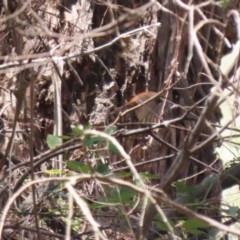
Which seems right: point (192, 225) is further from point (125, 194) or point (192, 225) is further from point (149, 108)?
point (149, 108)

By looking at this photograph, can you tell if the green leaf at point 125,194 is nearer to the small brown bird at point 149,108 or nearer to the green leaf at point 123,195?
the green leaf at point 123,195

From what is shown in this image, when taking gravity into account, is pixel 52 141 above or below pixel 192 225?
above

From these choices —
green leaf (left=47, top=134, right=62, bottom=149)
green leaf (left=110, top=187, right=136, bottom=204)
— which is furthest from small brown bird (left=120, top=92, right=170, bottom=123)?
green leaf (left=110, top=187, right=136, bottom=204)

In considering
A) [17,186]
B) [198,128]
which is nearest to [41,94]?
[17,186]

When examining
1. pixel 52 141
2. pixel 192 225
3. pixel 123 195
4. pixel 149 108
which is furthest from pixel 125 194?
pixel 149 108

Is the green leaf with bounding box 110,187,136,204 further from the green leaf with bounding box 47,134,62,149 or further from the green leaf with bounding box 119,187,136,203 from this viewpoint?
the green leaf with bounding box 47,134,62,149

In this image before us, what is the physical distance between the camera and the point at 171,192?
8.89 ft

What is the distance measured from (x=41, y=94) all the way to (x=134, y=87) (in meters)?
0.41

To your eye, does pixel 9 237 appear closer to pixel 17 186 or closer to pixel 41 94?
pixel 17 186

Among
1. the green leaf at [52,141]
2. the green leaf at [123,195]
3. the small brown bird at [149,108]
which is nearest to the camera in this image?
the green leaf at [123,195]

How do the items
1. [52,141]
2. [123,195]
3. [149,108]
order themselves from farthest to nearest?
[149,108] < [52,141] < [123,195]

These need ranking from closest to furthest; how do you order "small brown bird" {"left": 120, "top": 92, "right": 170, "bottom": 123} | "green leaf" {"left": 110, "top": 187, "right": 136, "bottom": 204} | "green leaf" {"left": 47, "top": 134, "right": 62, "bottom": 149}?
"green leaf" {"left": 110, "top": 187, "right": 136, "bottom": 204} < "green leaf" {"left": 47, "top": 134, "right": 62, "bottom": 149} < "small brown bird" {"left": 120, "top": 92, "right": 170, "bottom": 123}

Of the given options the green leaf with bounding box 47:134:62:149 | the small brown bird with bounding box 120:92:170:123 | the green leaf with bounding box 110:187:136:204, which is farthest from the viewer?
the small brown bird with bounding box 120:92:170:123

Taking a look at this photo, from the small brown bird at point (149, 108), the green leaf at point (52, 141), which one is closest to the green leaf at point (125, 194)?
the green leaf at point (52, 141)
